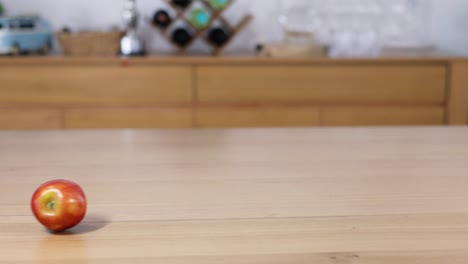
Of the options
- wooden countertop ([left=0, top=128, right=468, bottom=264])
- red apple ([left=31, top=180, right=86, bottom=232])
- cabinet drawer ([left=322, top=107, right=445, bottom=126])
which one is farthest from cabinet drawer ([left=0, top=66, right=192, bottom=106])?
red apple ([left=31, top=180, right=86, bottom=232])

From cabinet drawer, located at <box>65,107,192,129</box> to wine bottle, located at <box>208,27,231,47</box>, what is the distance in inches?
19.1

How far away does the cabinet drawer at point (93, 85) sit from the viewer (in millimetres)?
3215

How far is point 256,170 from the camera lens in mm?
1388

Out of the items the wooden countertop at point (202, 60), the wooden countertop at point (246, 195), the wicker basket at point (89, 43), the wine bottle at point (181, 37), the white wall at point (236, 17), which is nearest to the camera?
the wooden countertop at point (246, 195)

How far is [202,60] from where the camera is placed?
3223 mm

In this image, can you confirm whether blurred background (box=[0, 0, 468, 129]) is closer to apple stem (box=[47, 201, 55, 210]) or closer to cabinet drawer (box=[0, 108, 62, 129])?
cabinet drawer (box=[0, 108, 62, 129])

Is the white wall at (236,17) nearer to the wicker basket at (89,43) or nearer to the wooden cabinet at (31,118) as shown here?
the wicker basket at (89,43)

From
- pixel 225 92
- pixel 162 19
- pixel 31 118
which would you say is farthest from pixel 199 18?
pixel 31 118

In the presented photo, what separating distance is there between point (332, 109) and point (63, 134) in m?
1.81

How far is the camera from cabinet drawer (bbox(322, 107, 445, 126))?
3.29 meters

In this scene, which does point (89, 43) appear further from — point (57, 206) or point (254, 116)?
point (57, 206)

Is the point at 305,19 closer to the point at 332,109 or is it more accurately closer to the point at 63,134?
the point at 332,109

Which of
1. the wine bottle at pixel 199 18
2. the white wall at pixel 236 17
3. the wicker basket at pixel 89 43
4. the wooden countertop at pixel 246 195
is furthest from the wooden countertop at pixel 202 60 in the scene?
the wooden countertop at pixel 246 195

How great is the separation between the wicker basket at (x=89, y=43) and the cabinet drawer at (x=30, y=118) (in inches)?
12.7
